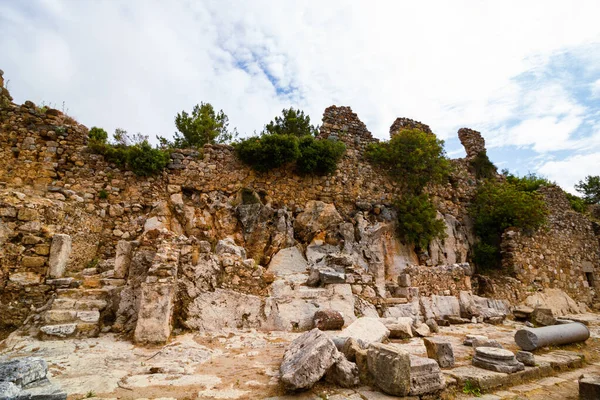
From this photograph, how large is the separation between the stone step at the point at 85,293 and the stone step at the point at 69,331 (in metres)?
0.70

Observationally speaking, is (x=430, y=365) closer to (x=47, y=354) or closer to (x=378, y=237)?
(x=47, y=354)

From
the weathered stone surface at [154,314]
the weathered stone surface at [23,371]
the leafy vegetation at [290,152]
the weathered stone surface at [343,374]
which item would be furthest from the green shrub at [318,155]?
the weathered stone surface at [23,371]

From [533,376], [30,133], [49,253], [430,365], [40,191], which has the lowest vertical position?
[533,376]

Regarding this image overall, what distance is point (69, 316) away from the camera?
5324 millimetres

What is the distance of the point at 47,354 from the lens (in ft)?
14.3

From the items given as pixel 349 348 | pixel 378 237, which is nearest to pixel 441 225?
pixel 378 237

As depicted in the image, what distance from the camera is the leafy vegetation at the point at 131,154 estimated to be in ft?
32.1

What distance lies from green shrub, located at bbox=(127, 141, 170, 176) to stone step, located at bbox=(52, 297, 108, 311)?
5156 millimetres

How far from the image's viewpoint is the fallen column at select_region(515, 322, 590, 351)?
19.1 feet

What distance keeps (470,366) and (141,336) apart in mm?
5119

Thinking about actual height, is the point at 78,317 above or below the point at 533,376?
above

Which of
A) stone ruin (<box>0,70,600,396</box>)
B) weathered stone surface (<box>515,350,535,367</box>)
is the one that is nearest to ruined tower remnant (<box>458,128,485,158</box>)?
stone ruin (<box>0,70,600,396</box>)

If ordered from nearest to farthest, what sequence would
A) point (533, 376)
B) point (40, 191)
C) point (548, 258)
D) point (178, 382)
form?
point (178, 382), point (533, 376), point (40, 191), point (548, 258)

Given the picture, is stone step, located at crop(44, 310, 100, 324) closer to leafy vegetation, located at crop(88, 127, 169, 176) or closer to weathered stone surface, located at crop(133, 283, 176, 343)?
weathered stone surface, located at crop(133, 283, 176, 343)
